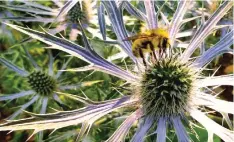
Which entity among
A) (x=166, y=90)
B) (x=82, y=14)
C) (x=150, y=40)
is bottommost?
(x=166, y=90)

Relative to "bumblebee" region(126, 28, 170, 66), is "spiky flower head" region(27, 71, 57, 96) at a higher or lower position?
lower

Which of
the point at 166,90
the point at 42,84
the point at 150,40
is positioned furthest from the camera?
the point at 42,84

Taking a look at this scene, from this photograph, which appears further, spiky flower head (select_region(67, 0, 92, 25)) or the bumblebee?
spiky flower head (select_region(67, 0, 92, 25))

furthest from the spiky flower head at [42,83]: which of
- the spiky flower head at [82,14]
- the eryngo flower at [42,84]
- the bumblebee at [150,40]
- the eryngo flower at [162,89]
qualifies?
the bumblebee at [150,40]

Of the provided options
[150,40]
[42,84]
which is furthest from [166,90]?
[42,84]

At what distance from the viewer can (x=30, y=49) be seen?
6.77 ft

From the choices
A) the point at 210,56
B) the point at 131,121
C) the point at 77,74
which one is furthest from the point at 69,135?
the point at 210,56

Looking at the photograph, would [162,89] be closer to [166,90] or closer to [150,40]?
[166,90]

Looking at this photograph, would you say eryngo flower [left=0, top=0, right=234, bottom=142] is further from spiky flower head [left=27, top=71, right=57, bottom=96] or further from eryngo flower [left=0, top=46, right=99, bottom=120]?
spiky flower head [left=27, top=71, right=57, bottom=96]

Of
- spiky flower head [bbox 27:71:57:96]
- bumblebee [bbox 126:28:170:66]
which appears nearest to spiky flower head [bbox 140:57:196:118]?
bumblebee [bbox 126:28:170:66]

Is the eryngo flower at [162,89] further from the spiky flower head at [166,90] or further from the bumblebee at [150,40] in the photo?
the bumblebee at [150,40]

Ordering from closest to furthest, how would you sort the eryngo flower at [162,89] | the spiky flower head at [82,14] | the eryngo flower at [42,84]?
1. the eryngo flower at [162,89]
2. the eryngo flower at [42,84]
3. the spiky flower head at [82,14]

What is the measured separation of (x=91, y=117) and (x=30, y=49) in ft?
3.12

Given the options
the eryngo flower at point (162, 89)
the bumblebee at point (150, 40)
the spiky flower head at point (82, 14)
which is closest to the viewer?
the bumblebee at point (150, 40)
